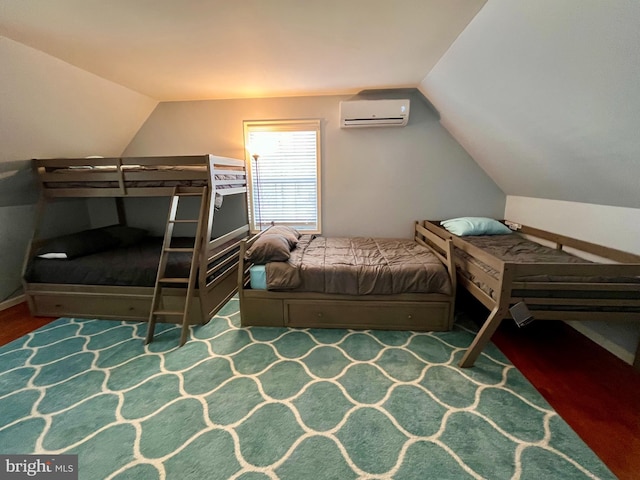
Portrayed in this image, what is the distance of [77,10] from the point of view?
5.42 feet

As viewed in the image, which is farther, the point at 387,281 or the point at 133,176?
the point at 133,176

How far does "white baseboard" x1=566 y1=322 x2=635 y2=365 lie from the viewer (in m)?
2.02

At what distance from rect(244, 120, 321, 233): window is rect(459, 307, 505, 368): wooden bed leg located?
91.2 inches

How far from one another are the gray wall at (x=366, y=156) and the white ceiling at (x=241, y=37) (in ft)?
1.95

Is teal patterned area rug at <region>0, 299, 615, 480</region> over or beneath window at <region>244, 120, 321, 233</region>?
beneath

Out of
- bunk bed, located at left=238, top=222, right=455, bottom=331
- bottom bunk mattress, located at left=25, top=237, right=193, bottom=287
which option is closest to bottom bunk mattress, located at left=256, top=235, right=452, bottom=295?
bunk bed, located at left=238, top=222, right=455, bottom=331

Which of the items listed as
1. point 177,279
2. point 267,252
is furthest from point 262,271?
point 177,279

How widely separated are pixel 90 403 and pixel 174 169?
1941 millimetres

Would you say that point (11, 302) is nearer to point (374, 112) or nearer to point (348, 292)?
point (348, 292)

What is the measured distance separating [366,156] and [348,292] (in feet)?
6.33

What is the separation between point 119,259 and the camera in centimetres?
275

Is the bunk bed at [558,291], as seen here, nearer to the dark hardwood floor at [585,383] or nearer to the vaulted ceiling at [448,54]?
the dark hardwood floor at [585,383]

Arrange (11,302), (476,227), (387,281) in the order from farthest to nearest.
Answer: (476,227) < (11,302) < (387,281)

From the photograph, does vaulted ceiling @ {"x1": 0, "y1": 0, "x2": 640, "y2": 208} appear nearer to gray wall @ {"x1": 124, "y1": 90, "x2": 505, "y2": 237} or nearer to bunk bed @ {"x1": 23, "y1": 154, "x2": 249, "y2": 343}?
gray wall @ {"x1": 124, "y1": 90, "x2": 505, "y2": 237}
